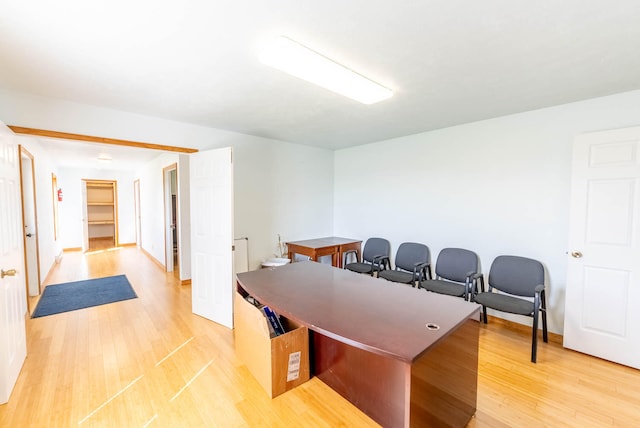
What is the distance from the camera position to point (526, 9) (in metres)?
1.36

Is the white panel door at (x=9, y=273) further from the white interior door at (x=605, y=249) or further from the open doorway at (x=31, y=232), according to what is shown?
the white interior door at (x=605, y=249)

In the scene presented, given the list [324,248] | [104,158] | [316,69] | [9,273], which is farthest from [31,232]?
[316,69]

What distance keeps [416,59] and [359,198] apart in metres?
2.90

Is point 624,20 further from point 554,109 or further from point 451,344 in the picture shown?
point 451,344

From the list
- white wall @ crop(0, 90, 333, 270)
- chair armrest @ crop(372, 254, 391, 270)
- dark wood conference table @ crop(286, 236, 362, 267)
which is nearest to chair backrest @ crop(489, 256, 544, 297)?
chair armrest @ crop(372, 254, 391, 270)

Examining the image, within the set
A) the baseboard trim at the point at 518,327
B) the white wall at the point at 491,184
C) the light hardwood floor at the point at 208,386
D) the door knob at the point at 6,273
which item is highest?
the white wall at the point at 491,184

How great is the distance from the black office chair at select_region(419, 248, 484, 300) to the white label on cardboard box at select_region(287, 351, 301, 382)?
1.71 m

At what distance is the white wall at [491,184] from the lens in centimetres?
271

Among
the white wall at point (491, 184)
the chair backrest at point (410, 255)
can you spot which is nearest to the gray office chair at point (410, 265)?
the chair backrest at point (410, 255)

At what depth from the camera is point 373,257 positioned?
13.8ft

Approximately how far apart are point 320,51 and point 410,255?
112 inches

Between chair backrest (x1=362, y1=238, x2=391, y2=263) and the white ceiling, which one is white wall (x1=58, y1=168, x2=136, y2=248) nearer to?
the white ceiling

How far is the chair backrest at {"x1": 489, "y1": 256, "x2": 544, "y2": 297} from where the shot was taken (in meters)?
2.75

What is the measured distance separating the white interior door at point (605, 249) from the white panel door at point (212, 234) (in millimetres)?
3321
